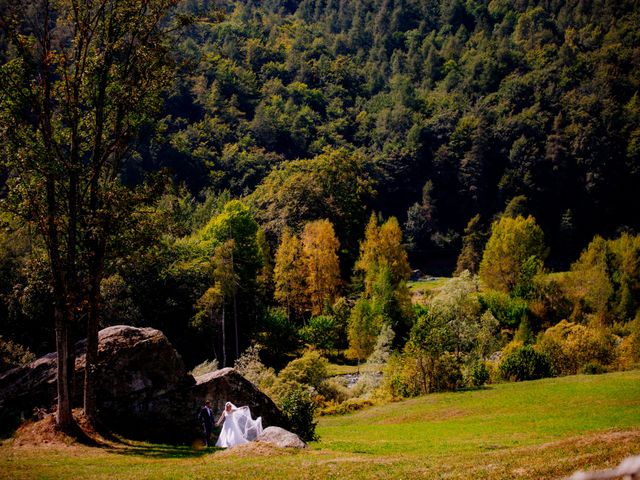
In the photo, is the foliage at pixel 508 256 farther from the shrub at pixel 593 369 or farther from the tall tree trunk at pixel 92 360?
the tall tree trunk at pixel 92 360

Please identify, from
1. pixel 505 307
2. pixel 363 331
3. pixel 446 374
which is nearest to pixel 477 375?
pixel 446 374

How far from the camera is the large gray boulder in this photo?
2430cm

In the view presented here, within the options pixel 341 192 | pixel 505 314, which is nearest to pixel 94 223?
pixel 505 314

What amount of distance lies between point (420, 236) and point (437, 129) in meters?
37.8

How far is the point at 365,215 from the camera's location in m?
123

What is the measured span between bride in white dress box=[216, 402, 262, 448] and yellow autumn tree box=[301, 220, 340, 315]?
5515cm

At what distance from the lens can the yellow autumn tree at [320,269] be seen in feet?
257

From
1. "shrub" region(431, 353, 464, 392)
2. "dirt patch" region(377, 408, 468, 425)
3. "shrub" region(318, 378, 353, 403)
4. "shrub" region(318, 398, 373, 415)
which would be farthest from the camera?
"shrub" region(318, 378, 353, 403)

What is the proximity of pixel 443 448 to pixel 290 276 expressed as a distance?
2187 inches

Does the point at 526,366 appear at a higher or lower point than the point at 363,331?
lower

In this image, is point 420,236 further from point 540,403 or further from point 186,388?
point 186,388

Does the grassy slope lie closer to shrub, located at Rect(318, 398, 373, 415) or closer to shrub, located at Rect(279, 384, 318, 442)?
shrub, located at Rect(279, 384, 318, 442)

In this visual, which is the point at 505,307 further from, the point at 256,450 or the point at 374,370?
the point at 256,450

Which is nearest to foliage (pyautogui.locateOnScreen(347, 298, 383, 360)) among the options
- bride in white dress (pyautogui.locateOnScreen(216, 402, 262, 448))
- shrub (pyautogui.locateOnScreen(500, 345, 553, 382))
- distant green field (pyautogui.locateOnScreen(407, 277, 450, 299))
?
shrub (pyautogui.locateOnScreen(500, 345, 553, 382))
